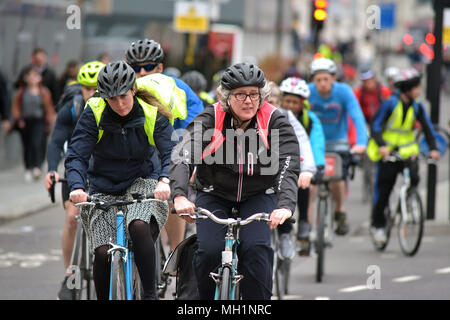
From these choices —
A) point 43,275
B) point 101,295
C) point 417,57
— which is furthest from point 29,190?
point 417,57

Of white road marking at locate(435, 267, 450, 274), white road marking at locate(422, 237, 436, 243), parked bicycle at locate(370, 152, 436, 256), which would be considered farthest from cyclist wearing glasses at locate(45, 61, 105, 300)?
white road marking at locate(422, 237, 436, 243)

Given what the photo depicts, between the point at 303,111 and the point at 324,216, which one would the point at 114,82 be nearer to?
the point at 303,111

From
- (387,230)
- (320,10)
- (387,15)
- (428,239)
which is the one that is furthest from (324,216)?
(387,15)

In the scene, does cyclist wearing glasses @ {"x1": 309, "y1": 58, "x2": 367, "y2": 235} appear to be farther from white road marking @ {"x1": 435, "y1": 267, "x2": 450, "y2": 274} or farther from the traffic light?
the traffic light

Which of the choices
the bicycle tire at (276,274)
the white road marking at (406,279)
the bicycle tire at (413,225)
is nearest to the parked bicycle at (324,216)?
the white road marking at (406,279)

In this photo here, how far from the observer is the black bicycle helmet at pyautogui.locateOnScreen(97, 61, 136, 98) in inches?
251

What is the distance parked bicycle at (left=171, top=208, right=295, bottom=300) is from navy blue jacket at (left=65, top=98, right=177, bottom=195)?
86cm

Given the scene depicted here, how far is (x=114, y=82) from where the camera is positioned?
251 inches

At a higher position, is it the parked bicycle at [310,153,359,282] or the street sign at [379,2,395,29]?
the street sign at [379,2,395,29]

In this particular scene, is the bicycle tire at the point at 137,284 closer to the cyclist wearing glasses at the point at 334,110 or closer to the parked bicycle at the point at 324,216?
the parked bicycle at the point at 324,216

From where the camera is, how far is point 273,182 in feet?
20.4

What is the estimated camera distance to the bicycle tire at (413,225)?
11.0 metres

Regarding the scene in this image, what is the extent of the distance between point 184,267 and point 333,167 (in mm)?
3970
